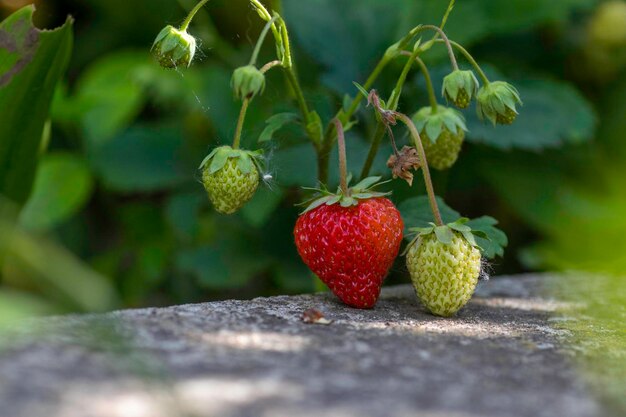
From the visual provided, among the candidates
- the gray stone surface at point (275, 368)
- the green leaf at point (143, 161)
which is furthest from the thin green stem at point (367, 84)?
the green leaf at point (143, 161)

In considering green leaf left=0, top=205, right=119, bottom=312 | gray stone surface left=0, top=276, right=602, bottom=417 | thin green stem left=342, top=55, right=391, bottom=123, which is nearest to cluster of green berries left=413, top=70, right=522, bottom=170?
thin green stem left=342, top=55, right=391, bottom=123

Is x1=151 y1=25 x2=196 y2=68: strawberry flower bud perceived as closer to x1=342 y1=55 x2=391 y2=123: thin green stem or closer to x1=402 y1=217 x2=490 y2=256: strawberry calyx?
x1=342 y1=55 x2=391 y2=123: thin green stem

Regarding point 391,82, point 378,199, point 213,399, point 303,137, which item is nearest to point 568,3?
point 391,82

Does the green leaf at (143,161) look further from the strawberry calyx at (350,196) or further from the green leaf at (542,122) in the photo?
the strawberry calyx at (350,196)

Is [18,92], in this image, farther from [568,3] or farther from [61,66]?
[568,3]

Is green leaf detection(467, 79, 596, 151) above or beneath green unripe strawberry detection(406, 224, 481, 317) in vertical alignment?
above

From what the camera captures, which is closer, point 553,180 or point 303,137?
point 303,137

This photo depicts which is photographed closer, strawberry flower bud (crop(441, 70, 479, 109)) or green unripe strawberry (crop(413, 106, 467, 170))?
strawberry flower bud (crop(441, 70, 479, 109))
